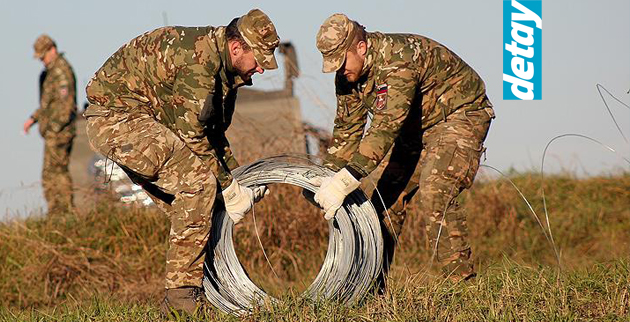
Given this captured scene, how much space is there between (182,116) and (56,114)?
7.07 m

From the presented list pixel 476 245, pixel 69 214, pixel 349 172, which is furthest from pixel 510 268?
pixel 69 214

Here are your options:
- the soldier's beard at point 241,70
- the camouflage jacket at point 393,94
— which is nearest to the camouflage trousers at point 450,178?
the camouflage jacket at point 393,94

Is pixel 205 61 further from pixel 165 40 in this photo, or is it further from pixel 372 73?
pixel 372 73

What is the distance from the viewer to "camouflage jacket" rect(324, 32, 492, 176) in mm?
6207

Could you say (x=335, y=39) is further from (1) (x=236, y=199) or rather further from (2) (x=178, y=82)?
(1) (x=236, y=199)

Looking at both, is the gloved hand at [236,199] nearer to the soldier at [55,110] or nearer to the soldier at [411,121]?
the soldier at [411,121]

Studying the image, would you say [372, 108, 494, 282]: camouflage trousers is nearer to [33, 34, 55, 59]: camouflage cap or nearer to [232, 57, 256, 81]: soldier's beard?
[232, 57, 256, 81]: soldier's beard

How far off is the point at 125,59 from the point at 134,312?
1.70 m

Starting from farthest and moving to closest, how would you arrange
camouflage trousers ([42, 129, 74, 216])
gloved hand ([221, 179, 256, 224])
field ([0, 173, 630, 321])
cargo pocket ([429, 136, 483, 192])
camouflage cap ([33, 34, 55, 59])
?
camouflage cap ([33, 34, 55, 59]) → camouflage trousers ([42, 129, 74, 216]) → cargo pocket ([429, 136, 483, 192]) → gloved hand ([221, 179, 256, 224]) → field ([0, 173, 630, 321])

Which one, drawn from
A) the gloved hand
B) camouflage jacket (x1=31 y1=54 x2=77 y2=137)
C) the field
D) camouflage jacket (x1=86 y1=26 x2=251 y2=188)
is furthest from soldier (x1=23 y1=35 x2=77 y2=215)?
the gloved hand

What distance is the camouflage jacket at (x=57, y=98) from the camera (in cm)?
1266

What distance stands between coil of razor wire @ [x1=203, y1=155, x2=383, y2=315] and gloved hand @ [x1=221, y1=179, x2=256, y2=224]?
112 millimetres

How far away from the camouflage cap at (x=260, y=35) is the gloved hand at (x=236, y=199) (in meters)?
0.83

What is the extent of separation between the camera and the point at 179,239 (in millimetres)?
6215
